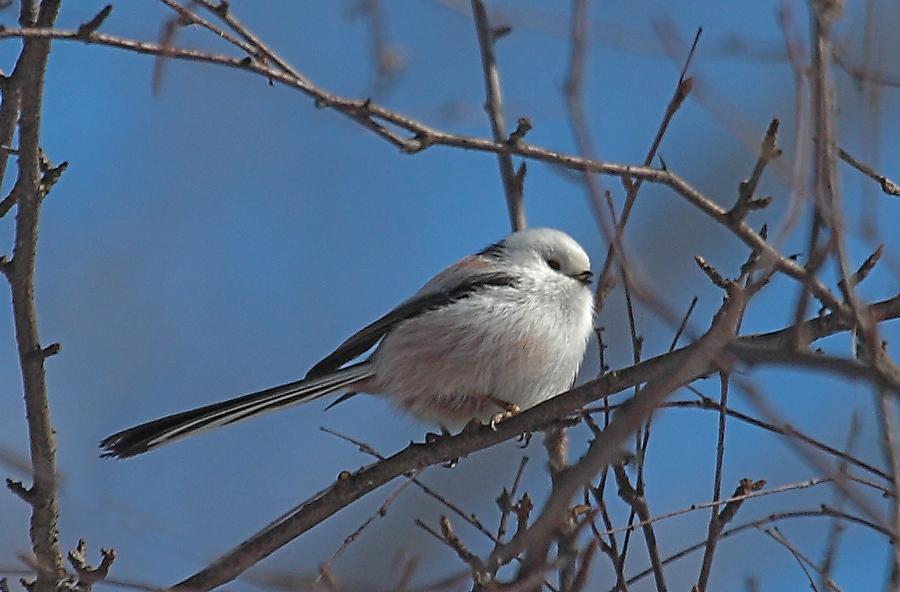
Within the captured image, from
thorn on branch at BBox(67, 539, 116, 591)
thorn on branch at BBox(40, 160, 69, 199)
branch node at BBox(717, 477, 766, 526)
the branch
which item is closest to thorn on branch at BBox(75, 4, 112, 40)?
the branch

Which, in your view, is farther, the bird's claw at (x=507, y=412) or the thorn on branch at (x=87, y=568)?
the bird's claw at (x=507, y=412)

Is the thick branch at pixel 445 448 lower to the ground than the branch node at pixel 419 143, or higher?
lower

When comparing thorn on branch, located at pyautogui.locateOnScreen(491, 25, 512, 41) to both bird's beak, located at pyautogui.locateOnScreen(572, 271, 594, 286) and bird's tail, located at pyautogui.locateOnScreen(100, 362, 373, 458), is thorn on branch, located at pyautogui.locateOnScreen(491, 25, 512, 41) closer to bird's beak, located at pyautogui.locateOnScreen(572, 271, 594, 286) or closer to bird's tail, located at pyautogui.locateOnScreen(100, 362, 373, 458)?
bird's beak, located at pyautogui.locateOnScreen(572, 271, 594, 286)

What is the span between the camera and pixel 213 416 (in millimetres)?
2838

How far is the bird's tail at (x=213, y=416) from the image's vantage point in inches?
106

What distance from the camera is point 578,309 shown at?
10.6ft

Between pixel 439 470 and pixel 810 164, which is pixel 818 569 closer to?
pixel 810 164

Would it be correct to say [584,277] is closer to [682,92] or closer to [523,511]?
[682,92]

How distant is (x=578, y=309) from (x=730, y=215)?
120 centimetres

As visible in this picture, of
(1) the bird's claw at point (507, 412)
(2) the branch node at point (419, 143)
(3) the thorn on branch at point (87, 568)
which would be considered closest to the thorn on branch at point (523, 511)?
(1) the bird's claw at point (507, 412)

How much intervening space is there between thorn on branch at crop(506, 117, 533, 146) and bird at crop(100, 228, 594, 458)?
108cm

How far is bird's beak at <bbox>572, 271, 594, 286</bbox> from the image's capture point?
336cm

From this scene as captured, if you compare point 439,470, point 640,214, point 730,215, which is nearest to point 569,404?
point 730,215

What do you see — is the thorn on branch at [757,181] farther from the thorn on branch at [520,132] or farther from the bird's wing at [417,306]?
the bird's wing at [417,306]
